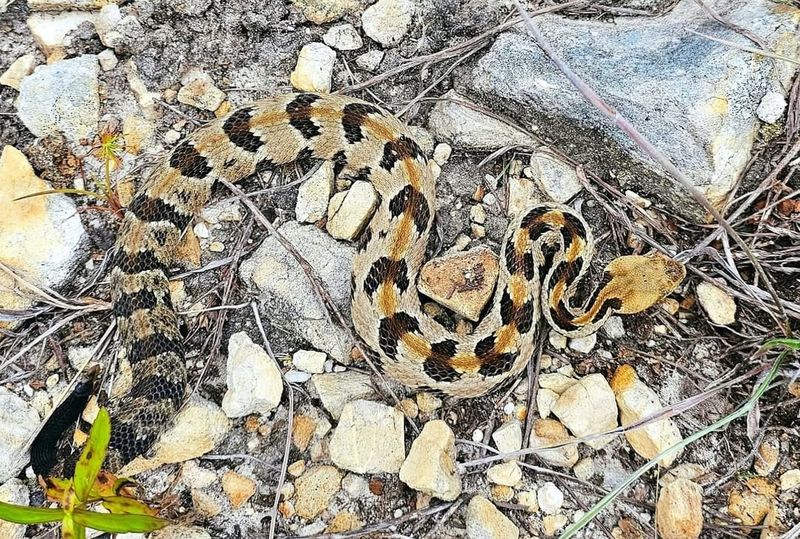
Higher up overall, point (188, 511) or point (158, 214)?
point (158, 214)

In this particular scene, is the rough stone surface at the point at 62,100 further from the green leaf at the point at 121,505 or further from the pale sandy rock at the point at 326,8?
the green leaf at the point at 121,505

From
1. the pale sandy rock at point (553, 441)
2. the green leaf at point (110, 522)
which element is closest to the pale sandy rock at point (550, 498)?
the pale sandy rock at point (553, 441)

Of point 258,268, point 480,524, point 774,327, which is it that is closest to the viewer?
point 480,524

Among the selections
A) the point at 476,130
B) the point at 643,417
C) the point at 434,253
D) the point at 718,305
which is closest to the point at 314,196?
the point at 434,253

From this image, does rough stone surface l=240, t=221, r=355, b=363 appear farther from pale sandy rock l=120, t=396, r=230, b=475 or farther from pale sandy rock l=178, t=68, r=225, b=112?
pale sandy rock l=178, t=68, r=225, b=112

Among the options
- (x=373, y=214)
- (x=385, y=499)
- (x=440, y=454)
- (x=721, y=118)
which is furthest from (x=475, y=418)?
(x=721, y=118)

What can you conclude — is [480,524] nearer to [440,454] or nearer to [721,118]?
[440,454]

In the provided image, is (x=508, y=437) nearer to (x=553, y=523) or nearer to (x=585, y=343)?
(x=553, y=523)
